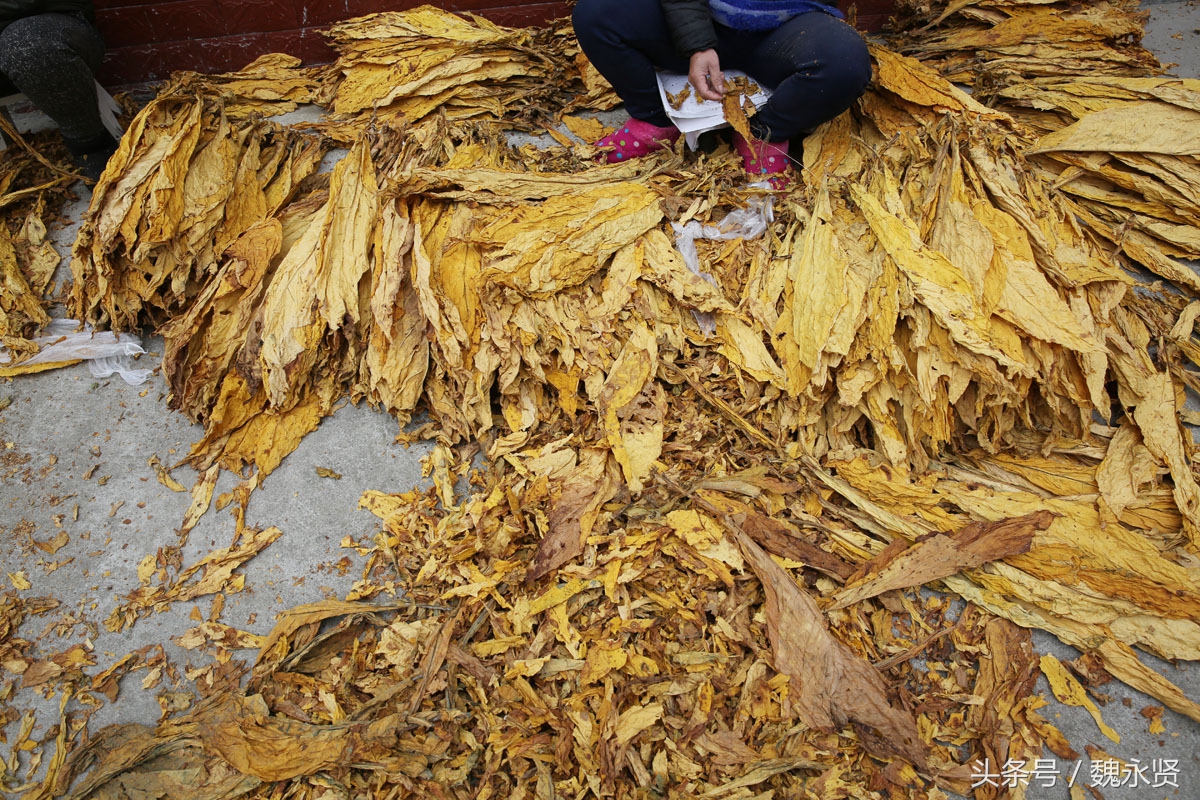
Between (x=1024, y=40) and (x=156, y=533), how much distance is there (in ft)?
12.7

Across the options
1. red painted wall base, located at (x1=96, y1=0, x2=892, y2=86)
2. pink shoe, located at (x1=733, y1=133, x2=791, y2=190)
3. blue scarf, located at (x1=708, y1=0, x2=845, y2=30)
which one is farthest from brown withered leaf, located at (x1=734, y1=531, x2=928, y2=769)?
red painted wall base, located at (x1=96, y1=0, x2=892, y2=86)

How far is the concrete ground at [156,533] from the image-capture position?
1.72m

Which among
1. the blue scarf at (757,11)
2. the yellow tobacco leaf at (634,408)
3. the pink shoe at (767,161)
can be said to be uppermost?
the blue scarf at (757,11)

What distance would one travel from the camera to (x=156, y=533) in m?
2.16

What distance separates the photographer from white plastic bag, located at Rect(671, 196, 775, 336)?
8.12 feet

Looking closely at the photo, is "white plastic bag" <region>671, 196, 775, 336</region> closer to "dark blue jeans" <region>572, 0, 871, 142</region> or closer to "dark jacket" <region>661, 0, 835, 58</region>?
"dark blue jeans" <region>572, 0, 871, 142</region>

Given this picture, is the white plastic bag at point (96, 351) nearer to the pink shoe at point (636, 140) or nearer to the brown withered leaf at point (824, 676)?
the pink shoe at point (636, 140)

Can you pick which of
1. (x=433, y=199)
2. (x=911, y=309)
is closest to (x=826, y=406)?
(x=911, y=309)

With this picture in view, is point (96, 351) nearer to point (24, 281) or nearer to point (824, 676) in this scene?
point (24, 281)

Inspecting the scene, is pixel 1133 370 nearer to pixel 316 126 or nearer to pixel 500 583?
pixel 500 583

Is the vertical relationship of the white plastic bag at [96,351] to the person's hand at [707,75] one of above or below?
below

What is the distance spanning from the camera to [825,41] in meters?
2.43

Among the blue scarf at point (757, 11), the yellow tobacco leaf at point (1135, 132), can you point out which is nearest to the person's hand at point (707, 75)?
the blue scarf at point (757, 11)

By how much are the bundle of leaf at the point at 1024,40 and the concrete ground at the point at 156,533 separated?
7.99 ft
